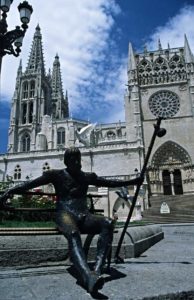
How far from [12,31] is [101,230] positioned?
263 inches

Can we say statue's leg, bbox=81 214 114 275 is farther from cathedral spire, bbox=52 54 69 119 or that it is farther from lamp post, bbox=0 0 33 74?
cathedral spire, bbox=52 54 69 119

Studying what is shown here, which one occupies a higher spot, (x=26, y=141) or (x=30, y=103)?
(x=30, y=103)

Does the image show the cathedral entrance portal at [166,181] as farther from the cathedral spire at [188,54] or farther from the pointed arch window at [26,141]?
the pointed arch window at [26,141]

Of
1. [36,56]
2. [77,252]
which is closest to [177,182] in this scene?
[77,252]

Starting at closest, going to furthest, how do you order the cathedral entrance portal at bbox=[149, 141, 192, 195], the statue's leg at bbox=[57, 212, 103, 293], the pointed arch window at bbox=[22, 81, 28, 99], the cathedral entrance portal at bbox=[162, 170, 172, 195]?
the statue's leg at bbox=[57, 212, 103, 293] → the cathedral entrance portal at bbox=[149, 141, 192, 195] → the cathedral entrance portal at bbox=[162, 170, 172, 195] → the pointed arch window at bbox=[22, 81, 28, 99]

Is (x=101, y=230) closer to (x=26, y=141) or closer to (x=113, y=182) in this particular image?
(x=113, y=182)

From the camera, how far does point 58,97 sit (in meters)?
74.8

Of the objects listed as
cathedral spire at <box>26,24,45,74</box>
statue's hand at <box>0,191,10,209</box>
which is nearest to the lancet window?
cathedral spire at <box>26,24,45,74</box>

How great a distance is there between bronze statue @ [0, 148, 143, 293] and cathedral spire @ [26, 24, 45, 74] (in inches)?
2516

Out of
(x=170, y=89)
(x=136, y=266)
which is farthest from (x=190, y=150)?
(x=136, y=266)

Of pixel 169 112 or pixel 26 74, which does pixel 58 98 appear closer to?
pixel 26 74

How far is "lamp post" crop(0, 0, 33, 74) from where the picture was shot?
7414mm

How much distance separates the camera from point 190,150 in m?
37.1

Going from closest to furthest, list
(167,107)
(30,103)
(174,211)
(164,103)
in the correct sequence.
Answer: (174,211) → (167,107) → (164,103) → (30,103)
